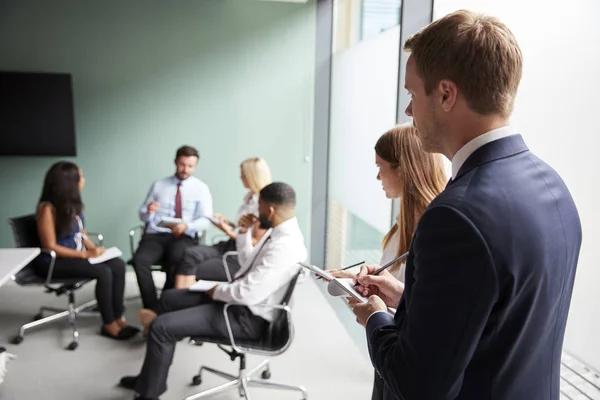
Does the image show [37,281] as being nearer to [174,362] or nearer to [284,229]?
[174,362]

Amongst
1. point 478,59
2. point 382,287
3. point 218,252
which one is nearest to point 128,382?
point 218,252

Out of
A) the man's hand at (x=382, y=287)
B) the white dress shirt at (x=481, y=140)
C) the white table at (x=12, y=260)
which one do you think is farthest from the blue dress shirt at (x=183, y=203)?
the white dress shirt at (x=481, y=140)

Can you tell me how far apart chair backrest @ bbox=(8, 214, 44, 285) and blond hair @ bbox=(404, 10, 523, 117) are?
3.43m

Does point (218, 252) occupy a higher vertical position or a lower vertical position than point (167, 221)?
lower

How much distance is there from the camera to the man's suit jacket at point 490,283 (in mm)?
814

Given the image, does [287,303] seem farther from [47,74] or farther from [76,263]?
[47,74]

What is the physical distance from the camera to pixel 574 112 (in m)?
1.47

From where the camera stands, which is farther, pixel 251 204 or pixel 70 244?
pixel 251 204

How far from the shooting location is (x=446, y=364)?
85 cm

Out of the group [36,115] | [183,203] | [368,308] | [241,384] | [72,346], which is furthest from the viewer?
[36,115]

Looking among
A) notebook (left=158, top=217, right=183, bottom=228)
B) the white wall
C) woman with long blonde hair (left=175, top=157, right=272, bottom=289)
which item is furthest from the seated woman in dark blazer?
the white wall

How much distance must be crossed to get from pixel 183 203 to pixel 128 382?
1845mm

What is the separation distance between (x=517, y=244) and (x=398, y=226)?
41.6 inches

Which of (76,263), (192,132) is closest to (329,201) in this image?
(192,132)
